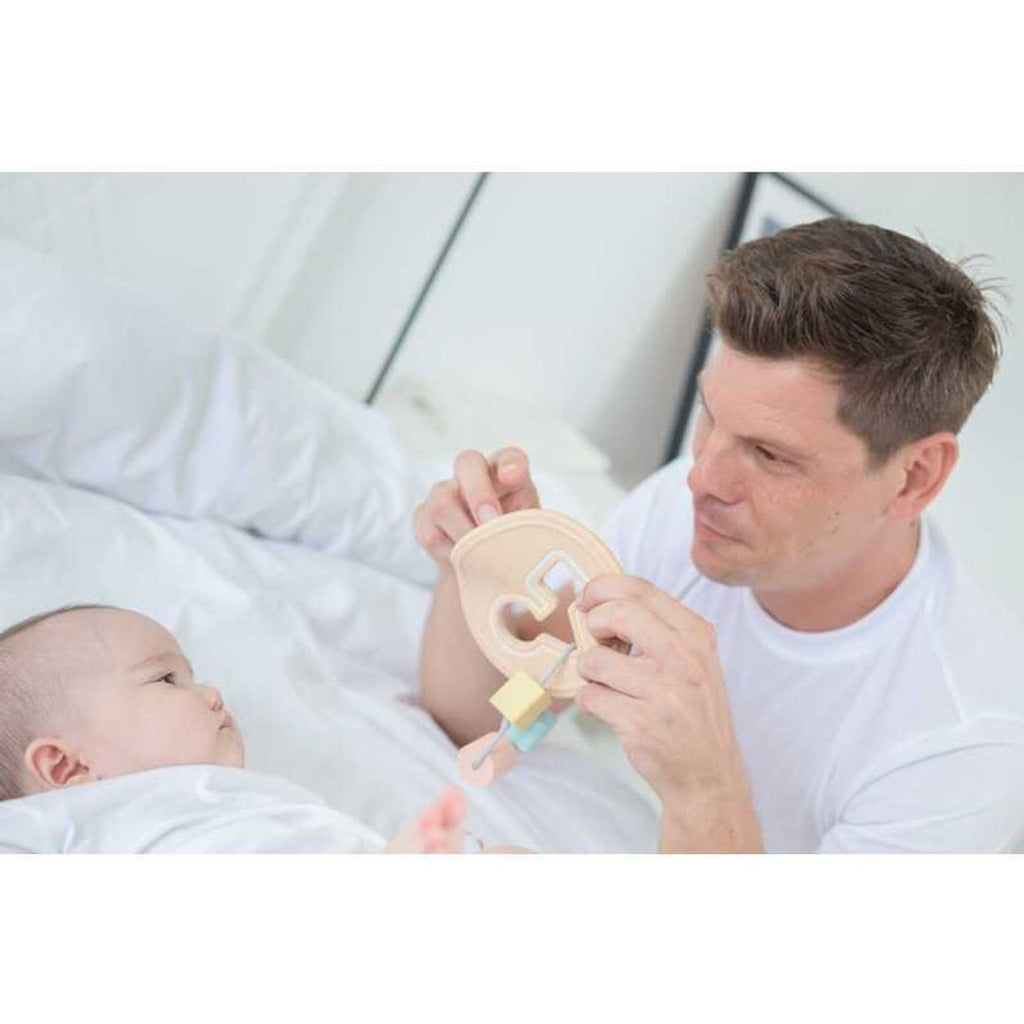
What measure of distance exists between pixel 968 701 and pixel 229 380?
0.77m

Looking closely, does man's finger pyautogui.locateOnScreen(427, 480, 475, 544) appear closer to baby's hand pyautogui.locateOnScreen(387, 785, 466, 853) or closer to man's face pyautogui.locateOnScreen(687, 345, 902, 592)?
man's face pyautogui.locateOnScreen(687, 345, 902, 592)

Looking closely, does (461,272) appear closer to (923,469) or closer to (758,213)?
(758,213)

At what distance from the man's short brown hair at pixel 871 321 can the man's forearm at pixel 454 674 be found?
1.24ft

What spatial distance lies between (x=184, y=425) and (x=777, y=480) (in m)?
0.60

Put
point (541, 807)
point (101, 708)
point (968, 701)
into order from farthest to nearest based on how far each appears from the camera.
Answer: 1. point (541, 807)
2. point (968, 701)
3. point (101, 708)

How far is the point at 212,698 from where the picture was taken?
80cm

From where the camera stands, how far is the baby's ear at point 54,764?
0.74 m

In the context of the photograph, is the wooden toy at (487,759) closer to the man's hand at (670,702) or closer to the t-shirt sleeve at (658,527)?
the man's hand at (670,702)

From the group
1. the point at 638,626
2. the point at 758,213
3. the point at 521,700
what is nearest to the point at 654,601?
the point at 638,626

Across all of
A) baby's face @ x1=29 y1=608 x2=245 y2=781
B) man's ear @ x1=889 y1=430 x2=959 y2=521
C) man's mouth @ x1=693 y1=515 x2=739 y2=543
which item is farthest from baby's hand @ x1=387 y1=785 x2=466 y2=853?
man's ear @ x1=889 y1=430 x2=959 y2=521
